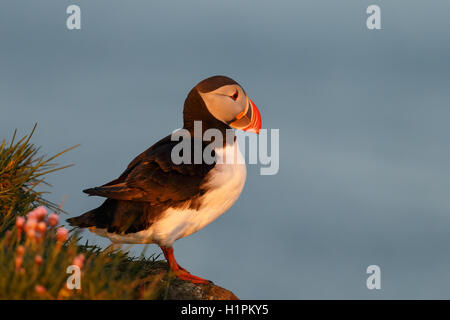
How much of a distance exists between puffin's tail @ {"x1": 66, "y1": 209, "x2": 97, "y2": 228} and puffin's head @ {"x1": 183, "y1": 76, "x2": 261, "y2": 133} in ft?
6.00

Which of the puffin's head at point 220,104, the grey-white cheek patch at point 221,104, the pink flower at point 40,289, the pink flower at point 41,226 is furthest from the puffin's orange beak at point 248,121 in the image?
the pink flower at point 40,289

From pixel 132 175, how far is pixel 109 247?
1.01 m

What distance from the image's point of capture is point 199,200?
23.4 feet

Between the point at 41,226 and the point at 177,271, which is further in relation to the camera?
the point at 177,271

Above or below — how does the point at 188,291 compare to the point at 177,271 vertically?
below

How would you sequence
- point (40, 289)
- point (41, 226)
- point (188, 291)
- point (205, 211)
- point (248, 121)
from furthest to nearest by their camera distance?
1. point (248, 121)
2. point (205, 211)
3. point (188, 291)
4. point (41, 226)
5. point (40, 289)

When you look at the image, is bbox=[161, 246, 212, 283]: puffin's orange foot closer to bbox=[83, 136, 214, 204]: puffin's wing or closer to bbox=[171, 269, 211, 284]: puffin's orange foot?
bbox=[171, 269, 211, 284]: puffin's orange foot

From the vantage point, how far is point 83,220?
7125 millimetres

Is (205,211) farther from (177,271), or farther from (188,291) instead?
(188,291)

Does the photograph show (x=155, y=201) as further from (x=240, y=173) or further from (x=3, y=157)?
(x=3, y=157)

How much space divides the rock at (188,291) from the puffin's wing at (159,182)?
0.96 m

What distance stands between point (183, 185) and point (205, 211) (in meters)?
0.51

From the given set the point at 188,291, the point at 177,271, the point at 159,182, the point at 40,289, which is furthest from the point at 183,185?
the point at 40,289
